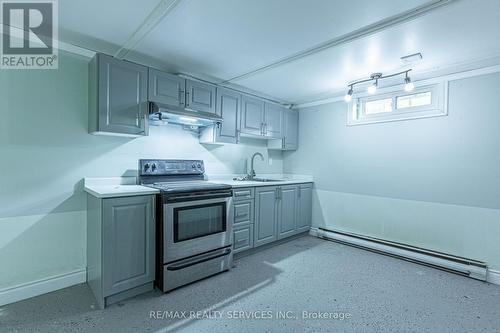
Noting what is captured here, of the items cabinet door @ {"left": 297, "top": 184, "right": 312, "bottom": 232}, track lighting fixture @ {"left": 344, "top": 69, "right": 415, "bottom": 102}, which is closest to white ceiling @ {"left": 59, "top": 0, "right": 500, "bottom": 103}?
track lighting fixture @ {"left": 344, "top": 69, "right": 415, "bottom": 102}

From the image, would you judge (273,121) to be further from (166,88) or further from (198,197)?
(198,197)

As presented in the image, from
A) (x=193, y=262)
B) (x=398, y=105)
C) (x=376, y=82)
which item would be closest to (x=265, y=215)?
(x=193, y=262)

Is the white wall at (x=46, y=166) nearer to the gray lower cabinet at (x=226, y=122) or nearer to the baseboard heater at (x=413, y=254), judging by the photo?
the gray lower cabinet at (x=226, y=122)

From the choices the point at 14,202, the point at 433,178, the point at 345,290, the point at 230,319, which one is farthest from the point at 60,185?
the point at 433,178

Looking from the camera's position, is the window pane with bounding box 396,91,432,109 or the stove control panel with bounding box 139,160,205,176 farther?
the window pane with bounding box 396,91,432,109

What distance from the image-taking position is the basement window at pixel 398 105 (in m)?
3.00

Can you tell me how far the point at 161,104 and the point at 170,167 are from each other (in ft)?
2.62

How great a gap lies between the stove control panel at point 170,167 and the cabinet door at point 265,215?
0.84 m

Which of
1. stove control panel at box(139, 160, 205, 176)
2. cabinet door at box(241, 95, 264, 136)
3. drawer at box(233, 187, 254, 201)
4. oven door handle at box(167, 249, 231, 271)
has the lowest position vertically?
oven door handle at box(167, 249, 231, 271)

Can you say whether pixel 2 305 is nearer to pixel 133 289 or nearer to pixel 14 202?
pixel 14 202

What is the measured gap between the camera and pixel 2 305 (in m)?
2.03

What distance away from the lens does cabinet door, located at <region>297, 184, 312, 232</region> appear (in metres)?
3.96

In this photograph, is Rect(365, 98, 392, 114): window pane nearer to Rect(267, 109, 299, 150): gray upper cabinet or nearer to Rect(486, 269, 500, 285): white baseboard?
Rect(267, 109, 299, 150): gray upper cabinet

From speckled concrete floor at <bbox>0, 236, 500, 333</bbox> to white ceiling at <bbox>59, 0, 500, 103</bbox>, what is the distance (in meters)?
2.31
